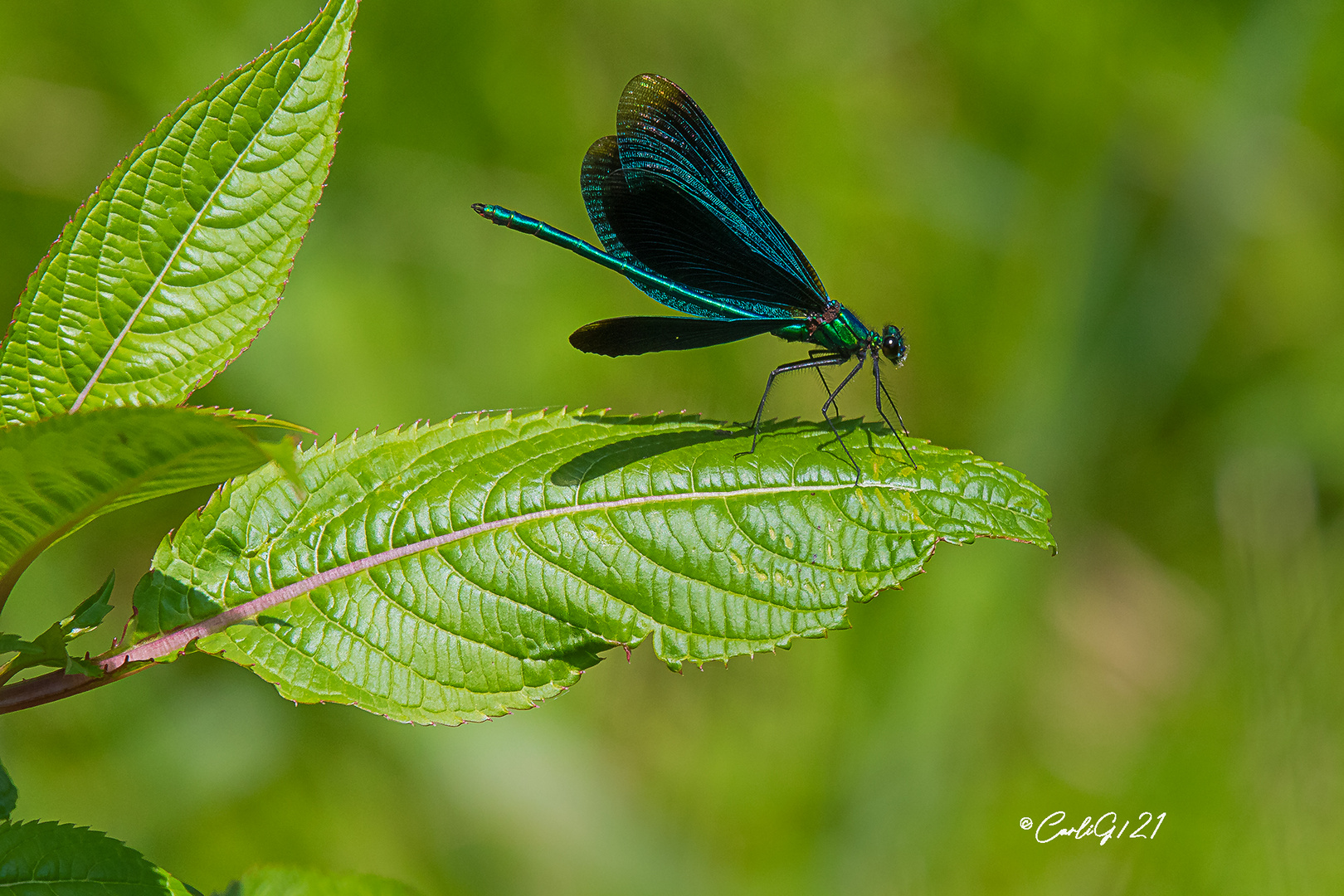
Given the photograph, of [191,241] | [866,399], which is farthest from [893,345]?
[191,241]

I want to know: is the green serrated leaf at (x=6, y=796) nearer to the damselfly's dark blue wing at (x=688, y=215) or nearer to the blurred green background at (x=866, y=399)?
the damselfly's dark blue wing at (x=688, y=215)

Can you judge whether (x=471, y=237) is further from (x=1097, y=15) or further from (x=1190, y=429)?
(x=1190, y=429)

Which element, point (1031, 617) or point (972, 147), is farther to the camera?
point (972, 147)

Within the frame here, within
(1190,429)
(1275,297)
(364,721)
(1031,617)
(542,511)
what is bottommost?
(364,721)

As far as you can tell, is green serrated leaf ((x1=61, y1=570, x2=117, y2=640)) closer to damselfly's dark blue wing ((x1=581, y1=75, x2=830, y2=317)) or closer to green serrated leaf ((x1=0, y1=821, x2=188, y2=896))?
green serrated leaf ((x1=0, y1=821, x2=188, y2=896))

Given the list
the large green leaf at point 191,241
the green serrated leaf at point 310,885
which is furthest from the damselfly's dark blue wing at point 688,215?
the green serrated leaf at point 310,885

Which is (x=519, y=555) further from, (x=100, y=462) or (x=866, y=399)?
(x=866, y=399)

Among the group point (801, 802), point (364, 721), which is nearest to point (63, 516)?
point (364, 721)
